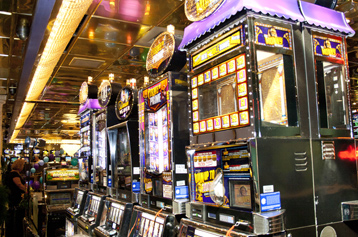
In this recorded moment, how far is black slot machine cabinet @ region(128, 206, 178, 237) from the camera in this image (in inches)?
126

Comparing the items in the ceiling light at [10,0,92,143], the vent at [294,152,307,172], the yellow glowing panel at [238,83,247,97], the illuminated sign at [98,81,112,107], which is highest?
the ceiling light at [10,0,92,143]

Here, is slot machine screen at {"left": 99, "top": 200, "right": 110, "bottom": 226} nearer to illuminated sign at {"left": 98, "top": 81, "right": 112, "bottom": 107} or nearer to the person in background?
illuminated sign at {"left": 98, "top": 81, "right": 112, "bottom": 107}

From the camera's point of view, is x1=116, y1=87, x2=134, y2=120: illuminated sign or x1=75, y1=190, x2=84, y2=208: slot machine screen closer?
x1=116, y1=87, x2=134, y2=120: illuminated sign

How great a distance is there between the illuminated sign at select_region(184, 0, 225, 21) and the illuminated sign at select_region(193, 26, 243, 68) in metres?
0.24

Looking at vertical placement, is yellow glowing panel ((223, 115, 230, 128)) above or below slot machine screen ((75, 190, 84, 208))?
above

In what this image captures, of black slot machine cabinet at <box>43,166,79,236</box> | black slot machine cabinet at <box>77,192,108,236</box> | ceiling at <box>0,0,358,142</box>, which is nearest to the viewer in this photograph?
black slot machine cabinet at <box>77,192,108,236</box>

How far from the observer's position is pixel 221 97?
9.35 feet

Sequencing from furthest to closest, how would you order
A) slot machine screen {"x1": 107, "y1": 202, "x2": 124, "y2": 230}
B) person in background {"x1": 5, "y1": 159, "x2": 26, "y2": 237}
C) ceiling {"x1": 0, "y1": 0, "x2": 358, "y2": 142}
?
person in background {"x1": 5, "y1": 159, "x2": 26, "y2": 237}, ceiling {"x1": 0, "y1": 0, "x2": 358, "y2": 142}, slot machine screen {"x1": 107, "y1": 202, "x2": 124, "y2": 230}

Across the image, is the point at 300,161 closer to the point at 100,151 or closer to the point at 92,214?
the point at 92,214

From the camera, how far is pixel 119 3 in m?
5.06

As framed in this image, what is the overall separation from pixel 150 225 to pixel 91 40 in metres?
4.03

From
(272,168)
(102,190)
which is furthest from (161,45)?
(102,190)

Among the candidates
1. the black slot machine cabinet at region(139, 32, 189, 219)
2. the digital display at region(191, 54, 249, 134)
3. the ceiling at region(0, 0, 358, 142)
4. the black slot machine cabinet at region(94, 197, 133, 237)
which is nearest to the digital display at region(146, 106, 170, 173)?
the black slot machine cabinet at region(139, 32, 189, 219)

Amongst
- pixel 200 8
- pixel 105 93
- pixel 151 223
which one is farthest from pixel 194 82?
pixel 105 93
